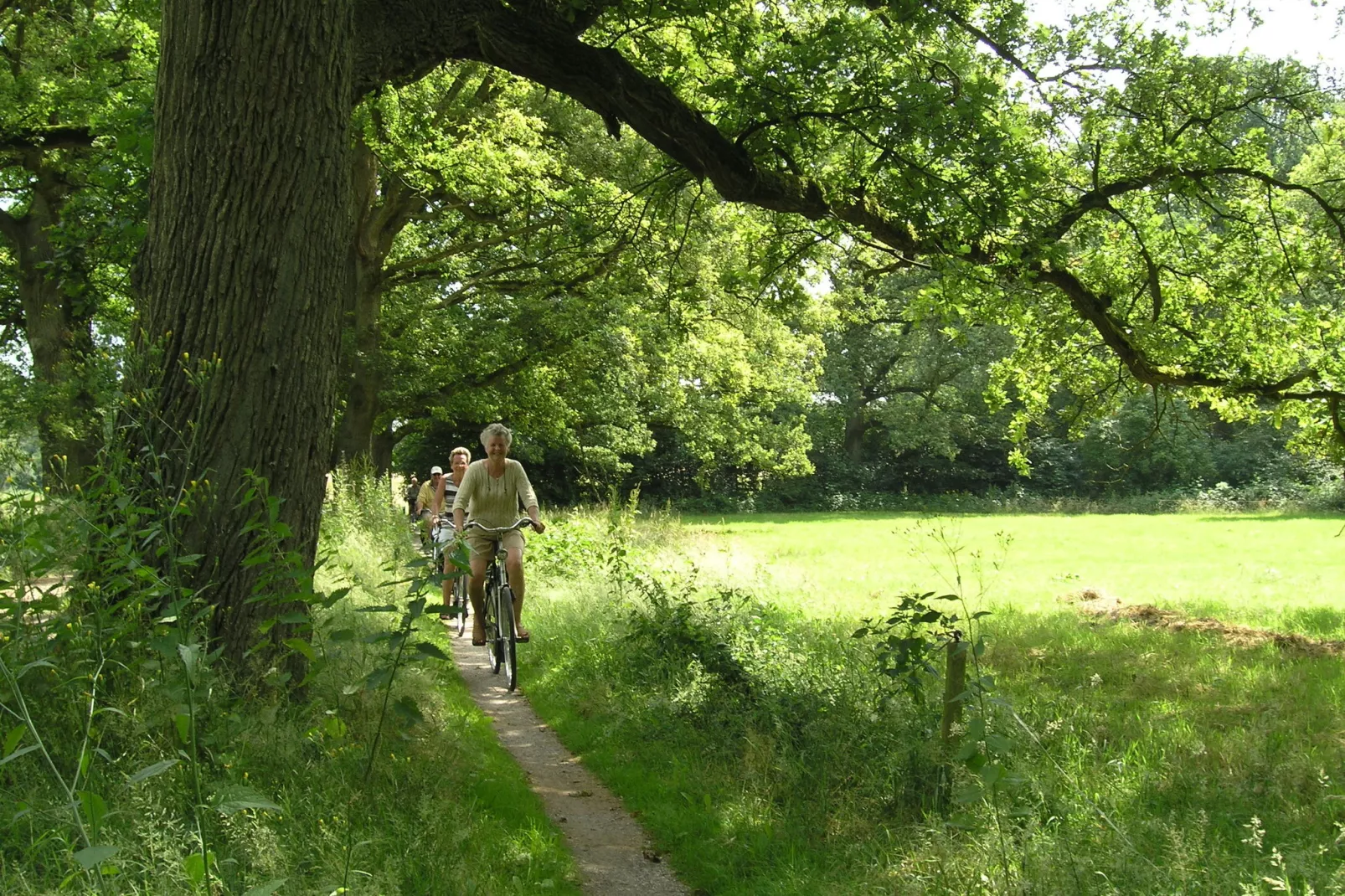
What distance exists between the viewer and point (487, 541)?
9523 millimetres

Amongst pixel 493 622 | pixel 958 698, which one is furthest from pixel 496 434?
pixel 958 698

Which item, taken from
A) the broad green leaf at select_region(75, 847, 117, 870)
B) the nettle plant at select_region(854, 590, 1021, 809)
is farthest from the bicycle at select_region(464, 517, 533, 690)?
the broad green leaf at select_region(75, 847, 117, 870)

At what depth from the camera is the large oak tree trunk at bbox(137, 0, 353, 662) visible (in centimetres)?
521

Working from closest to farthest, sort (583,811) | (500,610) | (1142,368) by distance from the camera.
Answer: (583,811)
(500,610)
(1142,368)

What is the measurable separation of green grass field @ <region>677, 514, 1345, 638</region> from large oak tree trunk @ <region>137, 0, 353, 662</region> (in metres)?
3.40

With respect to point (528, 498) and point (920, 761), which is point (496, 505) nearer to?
point (528, 498)

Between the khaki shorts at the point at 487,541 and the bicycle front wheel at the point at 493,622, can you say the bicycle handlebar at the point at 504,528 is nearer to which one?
the khaki shorts at the point at 487,541

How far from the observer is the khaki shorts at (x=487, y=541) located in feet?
30.9

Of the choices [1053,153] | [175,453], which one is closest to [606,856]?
[175,453]

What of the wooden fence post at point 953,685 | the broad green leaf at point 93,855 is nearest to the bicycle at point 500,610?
the wooden fence post at point 953,685

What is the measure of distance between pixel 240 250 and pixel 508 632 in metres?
4.88

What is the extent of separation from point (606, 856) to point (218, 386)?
10.3ft

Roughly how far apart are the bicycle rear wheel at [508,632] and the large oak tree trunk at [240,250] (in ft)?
12.6

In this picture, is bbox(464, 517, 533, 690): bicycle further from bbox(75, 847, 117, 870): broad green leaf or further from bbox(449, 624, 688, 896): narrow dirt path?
bbox(75, 847, 117, 870): broad green leaf
